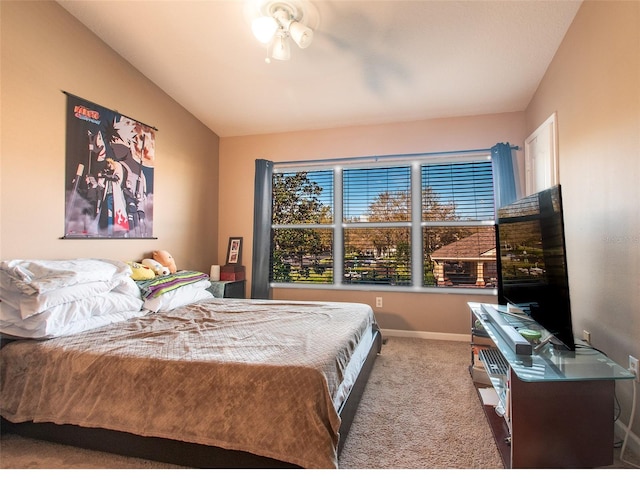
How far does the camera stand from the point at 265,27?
1.89 m

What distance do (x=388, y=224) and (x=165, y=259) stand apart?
2421mm

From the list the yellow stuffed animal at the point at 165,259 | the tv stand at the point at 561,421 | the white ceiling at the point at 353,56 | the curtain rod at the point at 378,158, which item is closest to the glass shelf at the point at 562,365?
the tv stand at the point at 561,421

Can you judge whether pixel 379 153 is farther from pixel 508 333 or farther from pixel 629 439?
pixel 629 439

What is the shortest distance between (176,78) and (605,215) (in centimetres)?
350

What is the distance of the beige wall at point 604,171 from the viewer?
1.52 meters

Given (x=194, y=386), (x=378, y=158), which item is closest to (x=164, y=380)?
(x=194, y=386)

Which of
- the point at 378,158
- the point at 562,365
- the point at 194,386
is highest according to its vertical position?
the point at 378,158

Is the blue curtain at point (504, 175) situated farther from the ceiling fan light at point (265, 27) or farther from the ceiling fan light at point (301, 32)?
the ceiling fan light at point (265, 27)

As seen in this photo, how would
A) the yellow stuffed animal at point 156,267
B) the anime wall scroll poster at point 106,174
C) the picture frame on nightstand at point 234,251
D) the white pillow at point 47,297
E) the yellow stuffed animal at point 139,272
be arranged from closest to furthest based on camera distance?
the white pillow at point 47,297
the anime wall scroll poster at point 106,174
the yellow stuffed animal at point 139,272
the yellow stuffed animal at point 156,267
the picture frame on nightstand at point 234,251

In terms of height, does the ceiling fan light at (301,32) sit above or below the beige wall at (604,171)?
above

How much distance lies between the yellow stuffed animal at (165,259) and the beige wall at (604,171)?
10.8 feet
